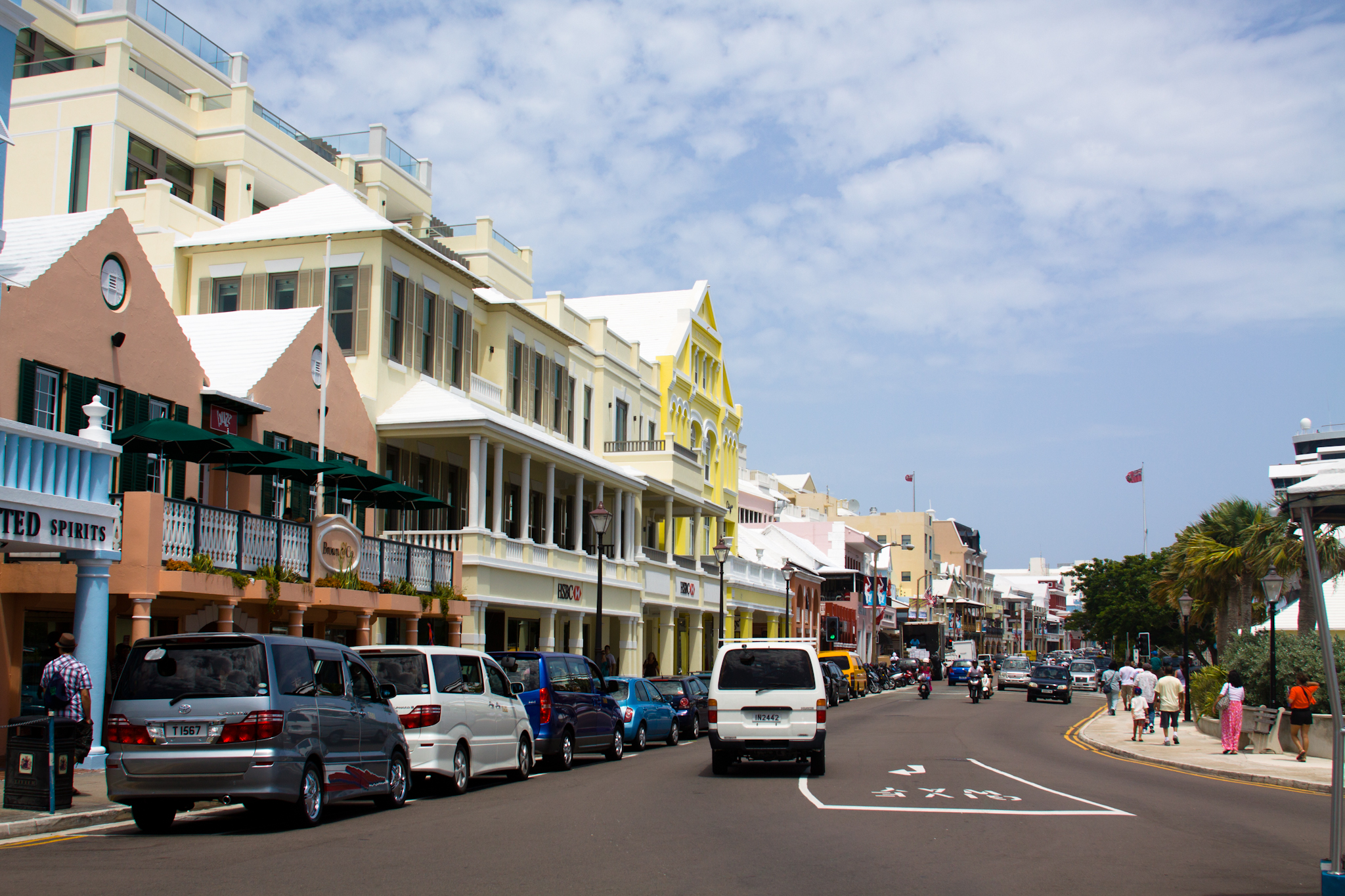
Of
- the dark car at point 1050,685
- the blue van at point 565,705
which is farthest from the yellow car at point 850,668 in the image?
the blue van at point 565,705

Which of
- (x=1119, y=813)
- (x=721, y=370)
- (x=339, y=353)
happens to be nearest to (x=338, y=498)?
(x=339, y=353)

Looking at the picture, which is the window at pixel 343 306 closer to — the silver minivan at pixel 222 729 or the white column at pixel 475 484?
the white column at pixel 475 484

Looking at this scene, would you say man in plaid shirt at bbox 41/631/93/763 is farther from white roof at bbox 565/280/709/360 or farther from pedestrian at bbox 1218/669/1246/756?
white roof at bbox 565/280/709/360

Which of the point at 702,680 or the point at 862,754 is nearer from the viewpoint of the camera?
the point at 862,754

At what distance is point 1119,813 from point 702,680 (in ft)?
58.0

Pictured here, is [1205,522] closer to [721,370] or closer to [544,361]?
[721,370]

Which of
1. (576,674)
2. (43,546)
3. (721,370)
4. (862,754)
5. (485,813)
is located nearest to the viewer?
(485,813)

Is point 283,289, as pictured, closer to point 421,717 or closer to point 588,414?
point 588,414

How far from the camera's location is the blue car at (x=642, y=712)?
994 inches

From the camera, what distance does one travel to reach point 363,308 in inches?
1141

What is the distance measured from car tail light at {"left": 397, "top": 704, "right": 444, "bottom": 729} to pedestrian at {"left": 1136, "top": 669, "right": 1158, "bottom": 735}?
67.5 ft

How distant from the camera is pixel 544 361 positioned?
37.7 m

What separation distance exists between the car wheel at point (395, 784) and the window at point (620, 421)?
28264 millimetres

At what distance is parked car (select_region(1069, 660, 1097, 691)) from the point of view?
7512cm
